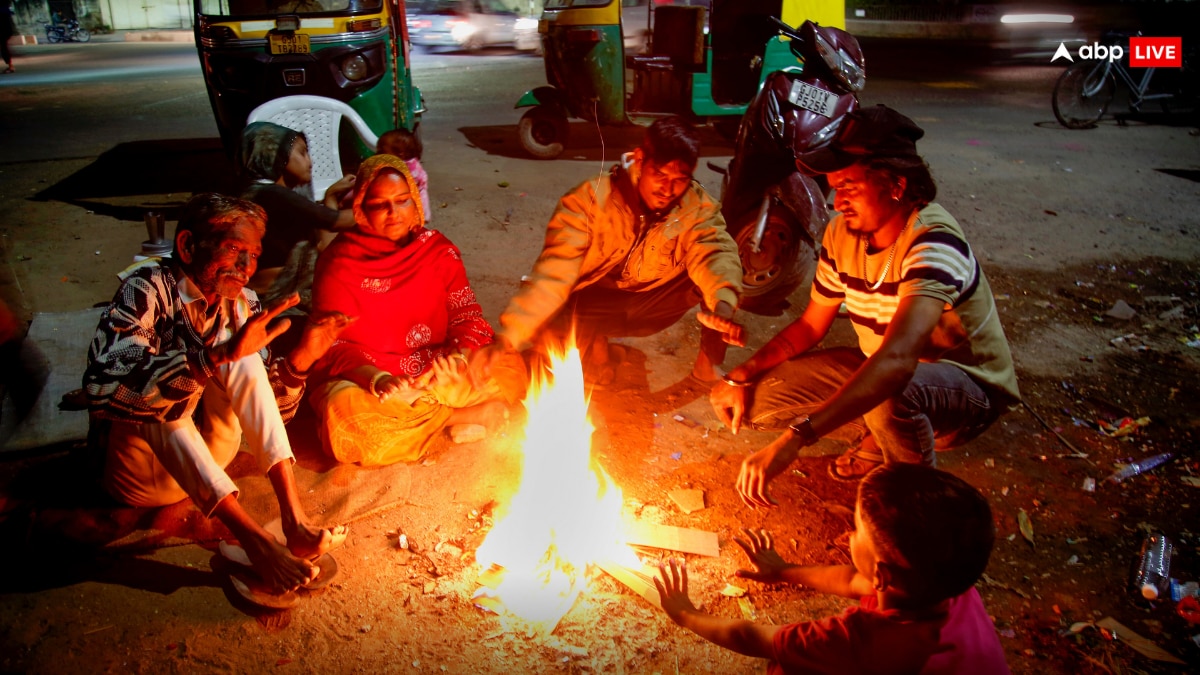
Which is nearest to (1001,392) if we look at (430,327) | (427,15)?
(430,327)

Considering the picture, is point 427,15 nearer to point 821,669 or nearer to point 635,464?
point 635,464

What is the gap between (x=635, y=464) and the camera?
375cm

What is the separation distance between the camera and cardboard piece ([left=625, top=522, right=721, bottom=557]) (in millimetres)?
3094

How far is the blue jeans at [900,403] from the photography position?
Result: 3012 mm

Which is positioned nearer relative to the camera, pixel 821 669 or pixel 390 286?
pixel 821 669

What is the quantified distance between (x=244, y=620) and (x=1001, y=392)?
3.25m

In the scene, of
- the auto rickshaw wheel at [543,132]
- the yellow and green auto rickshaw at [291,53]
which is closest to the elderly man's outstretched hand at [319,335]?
the yellow and green auto rickshaw at [291,53]

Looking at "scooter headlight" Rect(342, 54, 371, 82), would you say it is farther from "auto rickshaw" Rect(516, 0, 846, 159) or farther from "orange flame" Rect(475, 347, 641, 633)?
"orange flame" Rect(475, 347, 641, 633)

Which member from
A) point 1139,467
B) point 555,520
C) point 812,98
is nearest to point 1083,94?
point 812,98

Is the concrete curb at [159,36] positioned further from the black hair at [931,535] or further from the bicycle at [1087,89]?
the black hair at [931,535]

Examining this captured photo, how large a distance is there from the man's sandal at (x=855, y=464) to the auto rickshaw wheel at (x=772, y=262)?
2032mm

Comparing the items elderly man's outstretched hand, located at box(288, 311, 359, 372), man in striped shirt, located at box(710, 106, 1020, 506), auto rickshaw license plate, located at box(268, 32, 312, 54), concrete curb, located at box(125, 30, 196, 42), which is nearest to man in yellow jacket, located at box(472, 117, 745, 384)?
man in striped shirt, located at box(710, 106, 1020, 506)

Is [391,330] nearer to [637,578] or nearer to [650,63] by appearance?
[637,578]

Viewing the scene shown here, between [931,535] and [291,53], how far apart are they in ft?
24.5
